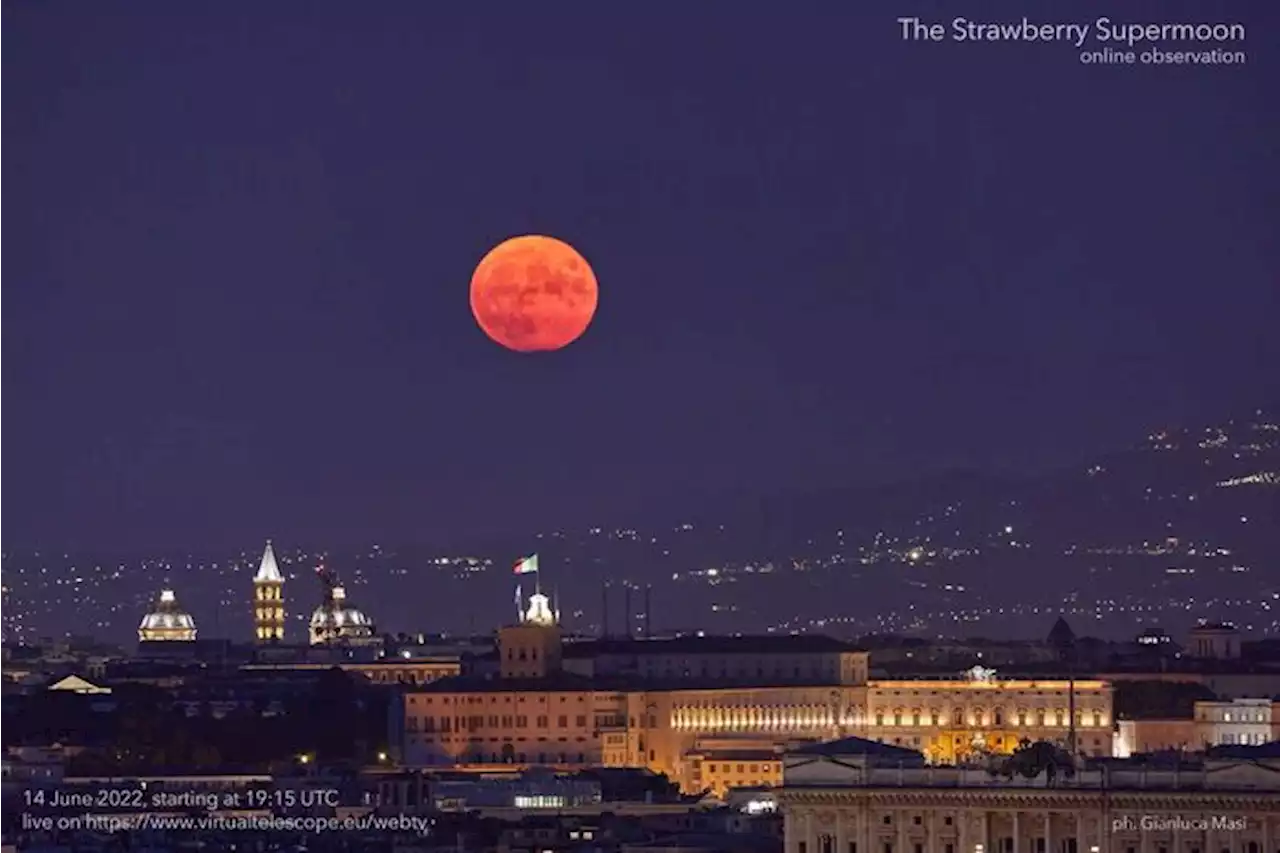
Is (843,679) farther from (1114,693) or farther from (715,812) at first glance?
(715,812)

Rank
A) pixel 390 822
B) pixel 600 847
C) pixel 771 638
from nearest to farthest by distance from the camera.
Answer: pixel 600 847 < pixel 390 822 < pixel 771 638

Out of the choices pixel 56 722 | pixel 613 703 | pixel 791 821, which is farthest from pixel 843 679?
pixel 791 821

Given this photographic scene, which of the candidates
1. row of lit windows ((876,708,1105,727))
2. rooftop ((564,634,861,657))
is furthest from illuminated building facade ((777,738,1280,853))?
rooftop ((564,634,861,657))

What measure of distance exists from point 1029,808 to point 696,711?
237ft

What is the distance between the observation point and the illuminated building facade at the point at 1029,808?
83750 millimetres

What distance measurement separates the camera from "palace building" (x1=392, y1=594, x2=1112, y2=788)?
151m

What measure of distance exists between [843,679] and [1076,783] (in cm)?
7689

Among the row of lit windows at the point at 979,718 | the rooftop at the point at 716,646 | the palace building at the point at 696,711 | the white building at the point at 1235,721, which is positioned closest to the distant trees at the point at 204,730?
the palace building at the point at 696,711

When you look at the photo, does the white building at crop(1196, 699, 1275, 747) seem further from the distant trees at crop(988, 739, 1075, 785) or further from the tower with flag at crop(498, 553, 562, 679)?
the distant trees at crop(988, 739, 1075, 785)

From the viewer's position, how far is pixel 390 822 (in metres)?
110

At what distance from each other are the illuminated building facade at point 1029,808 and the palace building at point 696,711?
55358 mm

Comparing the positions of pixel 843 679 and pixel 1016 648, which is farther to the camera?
pixel 1016 648

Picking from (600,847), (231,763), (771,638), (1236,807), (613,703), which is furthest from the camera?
(771,638)

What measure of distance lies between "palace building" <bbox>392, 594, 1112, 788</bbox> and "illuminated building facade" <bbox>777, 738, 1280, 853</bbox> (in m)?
55.4
